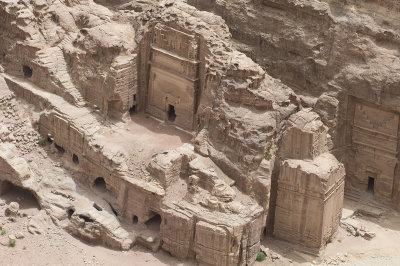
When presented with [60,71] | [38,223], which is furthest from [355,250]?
[60,71]

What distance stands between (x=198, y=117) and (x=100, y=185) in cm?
501

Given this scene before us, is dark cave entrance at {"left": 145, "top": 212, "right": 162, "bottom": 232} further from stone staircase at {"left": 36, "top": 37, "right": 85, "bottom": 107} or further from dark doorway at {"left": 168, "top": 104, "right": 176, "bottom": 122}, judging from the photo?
stone staircase at {"left": 36, "top": 37, "right": 85, "bottom": 107}

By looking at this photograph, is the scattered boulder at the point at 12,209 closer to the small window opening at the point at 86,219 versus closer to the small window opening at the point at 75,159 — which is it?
the small window opening at the point at 86,219

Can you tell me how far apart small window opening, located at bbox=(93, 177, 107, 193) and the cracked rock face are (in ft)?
0.24

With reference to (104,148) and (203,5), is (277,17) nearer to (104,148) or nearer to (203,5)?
(203,5)

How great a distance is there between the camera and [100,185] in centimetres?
4397

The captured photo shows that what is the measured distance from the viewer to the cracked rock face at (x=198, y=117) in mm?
40938

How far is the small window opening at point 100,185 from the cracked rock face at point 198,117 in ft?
0.24

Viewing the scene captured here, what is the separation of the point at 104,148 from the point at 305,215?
848 centimetres

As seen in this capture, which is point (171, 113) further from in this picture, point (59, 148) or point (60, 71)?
point (60, 71)

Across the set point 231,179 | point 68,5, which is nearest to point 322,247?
point 231,179

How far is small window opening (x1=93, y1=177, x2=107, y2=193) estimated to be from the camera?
43694mm

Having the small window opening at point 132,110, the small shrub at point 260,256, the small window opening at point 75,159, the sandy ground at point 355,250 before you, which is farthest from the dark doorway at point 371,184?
the small window opening at point 75,159

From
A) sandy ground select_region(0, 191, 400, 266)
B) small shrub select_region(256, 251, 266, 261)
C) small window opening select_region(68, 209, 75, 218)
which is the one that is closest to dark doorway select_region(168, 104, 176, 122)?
small window opening select_region(68, 209, 75, 218)
